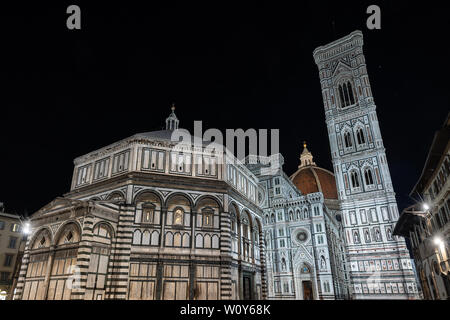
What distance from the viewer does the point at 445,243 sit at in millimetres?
20750

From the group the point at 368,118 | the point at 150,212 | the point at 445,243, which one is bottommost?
the point at 445,243

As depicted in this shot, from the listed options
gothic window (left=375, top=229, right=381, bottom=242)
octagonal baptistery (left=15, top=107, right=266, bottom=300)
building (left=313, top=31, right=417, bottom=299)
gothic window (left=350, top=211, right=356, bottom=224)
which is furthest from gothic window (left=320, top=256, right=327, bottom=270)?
octagonal baptistery (left=15, top=107, right=266, bottom=300)

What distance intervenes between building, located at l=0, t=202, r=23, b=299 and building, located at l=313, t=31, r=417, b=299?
156 ft

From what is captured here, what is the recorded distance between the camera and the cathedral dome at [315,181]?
3327 inches

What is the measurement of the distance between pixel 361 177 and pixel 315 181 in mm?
36787

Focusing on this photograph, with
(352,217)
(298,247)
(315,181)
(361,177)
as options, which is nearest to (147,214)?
(298,247)

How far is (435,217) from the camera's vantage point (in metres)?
22.5

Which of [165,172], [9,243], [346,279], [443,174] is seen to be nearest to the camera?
[443,174]

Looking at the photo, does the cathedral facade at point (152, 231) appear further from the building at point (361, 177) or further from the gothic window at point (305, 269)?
the gothic window at point (305, 269)

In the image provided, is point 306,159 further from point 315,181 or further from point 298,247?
point 298,247
